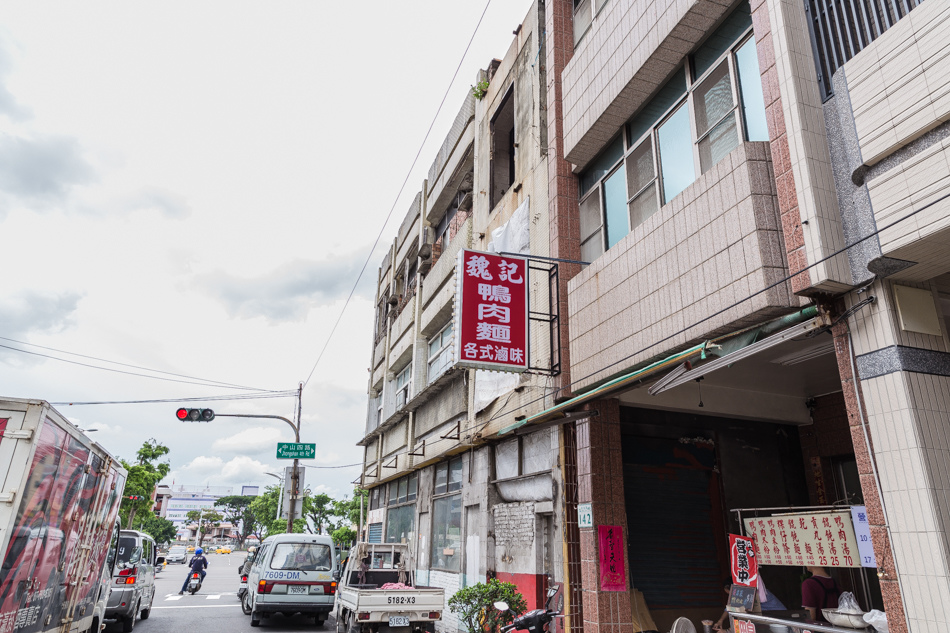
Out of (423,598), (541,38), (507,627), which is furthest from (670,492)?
(541,38)

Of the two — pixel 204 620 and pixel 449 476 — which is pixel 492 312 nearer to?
pixel 449 476

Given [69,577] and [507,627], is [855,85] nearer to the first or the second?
[507,627]

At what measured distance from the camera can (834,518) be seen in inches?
276

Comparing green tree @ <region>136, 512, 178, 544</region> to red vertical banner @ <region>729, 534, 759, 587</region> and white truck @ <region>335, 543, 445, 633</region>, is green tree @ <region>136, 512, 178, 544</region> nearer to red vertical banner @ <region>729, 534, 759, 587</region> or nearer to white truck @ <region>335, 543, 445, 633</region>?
white truck @ <region>335, 543, 445, 633</region>

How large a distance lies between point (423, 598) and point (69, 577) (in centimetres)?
545

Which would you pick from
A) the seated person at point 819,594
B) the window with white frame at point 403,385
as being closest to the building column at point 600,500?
the seated person at point 819,594

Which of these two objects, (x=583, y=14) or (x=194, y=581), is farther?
(x=194, y=581)

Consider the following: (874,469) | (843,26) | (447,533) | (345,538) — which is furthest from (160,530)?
(843,26)

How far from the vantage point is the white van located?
13977 mm

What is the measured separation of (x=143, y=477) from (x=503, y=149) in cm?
2574

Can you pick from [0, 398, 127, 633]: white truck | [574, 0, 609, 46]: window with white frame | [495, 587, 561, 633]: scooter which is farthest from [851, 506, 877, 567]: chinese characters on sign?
[574, 0, 609, 46]: window with white frame

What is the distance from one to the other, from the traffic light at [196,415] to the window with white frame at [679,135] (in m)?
13.0

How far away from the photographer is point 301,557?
48.1ft

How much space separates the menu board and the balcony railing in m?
4.66
